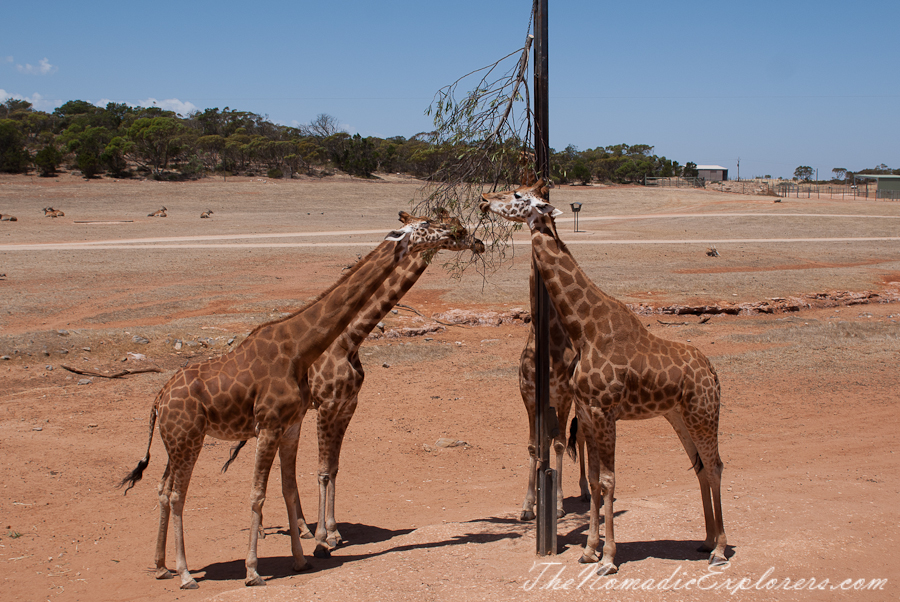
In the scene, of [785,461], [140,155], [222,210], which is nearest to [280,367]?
[785,461]

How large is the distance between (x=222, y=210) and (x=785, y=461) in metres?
48.9

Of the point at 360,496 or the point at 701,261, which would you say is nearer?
the point at 360,496

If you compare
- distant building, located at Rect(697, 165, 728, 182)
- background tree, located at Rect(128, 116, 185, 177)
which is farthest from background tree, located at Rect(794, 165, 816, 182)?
background tree, located at Rect(128, 116, 185, 177)

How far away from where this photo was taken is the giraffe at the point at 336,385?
287 inches

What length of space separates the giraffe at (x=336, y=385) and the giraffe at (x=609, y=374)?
4.89 ft

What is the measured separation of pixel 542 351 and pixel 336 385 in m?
2.23

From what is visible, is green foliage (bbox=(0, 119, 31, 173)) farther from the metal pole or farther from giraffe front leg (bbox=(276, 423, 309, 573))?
the metal pole

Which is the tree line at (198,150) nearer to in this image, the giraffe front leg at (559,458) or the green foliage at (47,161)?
the green foliage at (47,161)

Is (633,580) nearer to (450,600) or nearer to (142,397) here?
(450,600)

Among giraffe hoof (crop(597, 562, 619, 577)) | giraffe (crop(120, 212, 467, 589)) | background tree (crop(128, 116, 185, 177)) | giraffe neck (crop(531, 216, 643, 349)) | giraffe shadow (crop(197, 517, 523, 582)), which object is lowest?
giraffe shadow (crop(197, 517, 523, 582))

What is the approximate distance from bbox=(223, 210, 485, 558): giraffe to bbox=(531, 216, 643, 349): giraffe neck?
4.87ft

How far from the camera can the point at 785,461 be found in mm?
9430

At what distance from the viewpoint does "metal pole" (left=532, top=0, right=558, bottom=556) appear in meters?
6.21

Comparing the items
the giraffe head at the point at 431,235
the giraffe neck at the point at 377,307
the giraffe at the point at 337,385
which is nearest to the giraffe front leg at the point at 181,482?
the giraffe at the point at 337,385
